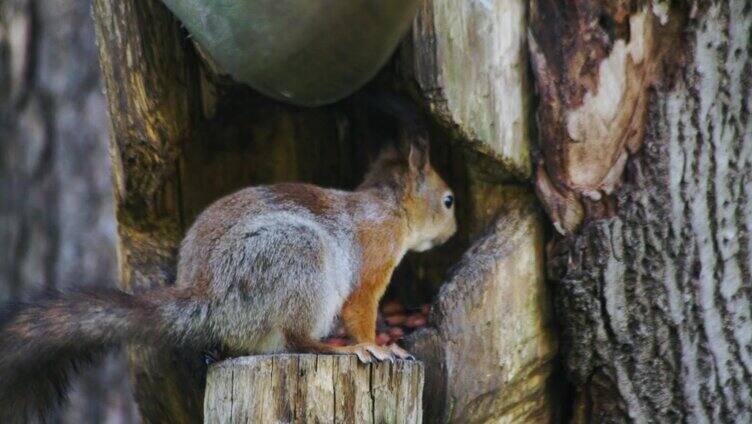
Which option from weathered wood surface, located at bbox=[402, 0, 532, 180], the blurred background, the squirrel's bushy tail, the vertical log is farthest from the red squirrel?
the blurred background

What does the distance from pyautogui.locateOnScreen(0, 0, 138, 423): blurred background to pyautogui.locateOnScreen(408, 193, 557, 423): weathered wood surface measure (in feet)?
4.60

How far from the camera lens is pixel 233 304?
3.52m

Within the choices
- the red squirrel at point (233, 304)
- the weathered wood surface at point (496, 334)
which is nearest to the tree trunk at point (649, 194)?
the weathered wood surface at point (496, 334)

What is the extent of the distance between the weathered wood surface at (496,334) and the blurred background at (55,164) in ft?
4.60

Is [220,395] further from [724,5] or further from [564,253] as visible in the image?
[724,5]

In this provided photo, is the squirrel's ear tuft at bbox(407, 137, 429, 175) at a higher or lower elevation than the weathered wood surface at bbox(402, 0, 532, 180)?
lower

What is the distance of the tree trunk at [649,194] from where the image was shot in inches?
155

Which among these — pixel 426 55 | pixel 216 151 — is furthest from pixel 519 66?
pixel 216 151

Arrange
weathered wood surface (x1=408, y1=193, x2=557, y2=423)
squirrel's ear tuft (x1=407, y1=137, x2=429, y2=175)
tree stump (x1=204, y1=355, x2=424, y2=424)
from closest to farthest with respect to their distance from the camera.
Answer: tree stump (x1=204, y1=355, x2=424, y2=424) < weathered wood surface (x1=408, y1=193, x2=557, y2=423) < squirrel's ear tuft (x1=407, y1=137, x2=429, y2=175)

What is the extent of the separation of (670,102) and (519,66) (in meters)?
0.47

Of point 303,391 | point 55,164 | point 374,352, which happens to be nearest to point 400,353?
point 374,352

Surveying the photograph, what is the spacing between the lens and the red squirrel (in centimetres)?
341

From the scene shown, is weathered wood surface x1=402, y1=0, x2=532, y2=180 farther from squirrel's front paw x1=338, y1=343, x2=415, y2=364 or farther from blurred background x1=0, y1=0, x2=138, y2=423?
blurred background x1=0, y1=0, x2=138, y2=423

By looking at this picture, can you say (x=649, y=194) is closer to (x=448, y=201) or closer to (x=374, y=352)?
(x=448, y=201)
